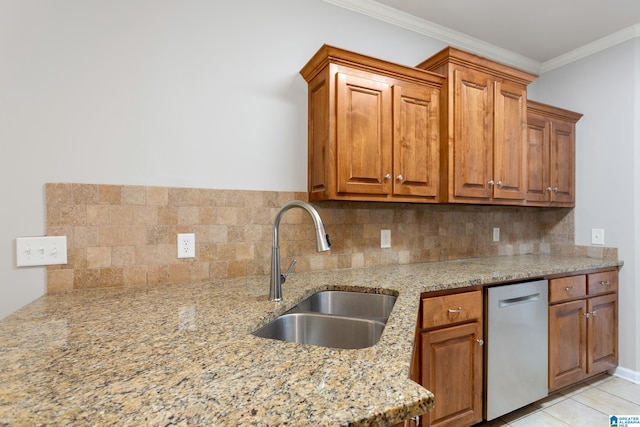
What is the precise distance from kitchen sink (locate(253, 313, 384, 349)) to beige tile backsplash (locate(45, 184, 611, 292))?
651mm

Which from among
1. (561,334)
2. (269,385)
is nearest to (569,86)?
(561,334)

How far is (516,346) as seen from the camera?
5.85 feet

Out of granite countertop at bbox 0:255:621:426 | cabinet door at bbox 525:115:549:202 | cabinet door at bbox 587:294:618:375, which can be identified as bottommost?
cabinet door at bbox 587:294:618:375

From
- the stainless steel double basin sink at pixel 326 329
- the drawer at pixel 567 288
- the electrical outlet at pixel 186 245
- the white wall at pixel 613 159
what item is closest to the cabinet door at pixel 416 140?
the stainless steel double basin sink at pixel 326 329

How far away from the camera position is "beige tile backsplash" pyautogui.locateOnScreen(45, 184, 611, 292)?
4.57ft

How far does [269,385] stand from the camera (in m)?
0.57

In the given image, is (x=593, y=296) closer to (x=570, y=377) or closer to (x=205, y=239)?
(x=570, y=377)

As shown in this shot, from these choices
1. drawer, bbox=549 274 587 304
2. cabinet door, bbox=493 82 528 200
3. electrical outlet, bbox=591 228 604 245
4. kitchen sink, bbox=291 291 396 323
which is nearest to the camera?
kitchen sink, bbox=291 291 396 323

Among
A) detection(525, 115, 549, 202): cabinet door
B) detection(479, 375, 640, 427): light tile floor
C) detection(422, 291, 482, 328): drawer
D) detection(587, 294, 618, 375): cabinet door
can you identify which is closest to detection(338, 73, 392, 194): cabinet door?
detection(422, 291, 482, 328): drawer

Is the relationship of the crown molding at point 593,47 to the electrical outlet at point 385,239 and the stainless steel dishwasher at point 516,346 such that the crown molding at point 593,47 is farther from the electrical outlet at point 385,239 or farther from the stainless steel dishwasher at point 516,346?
the electrical outlet at point 385,239

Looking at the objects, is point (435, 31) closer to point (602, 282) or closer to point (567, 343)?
point (602, 282)

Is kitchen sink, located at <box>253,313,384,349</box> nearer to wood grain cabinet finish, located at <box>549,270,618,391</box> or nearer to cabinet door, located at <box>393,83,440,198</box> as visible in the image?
cabinet door, located at <box>393,83,440,198</box>

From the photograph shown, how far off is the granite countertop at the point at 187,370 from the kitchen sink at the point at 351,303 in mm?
303

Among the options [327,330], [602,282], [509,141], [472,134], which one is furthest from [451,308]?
[602,282]
